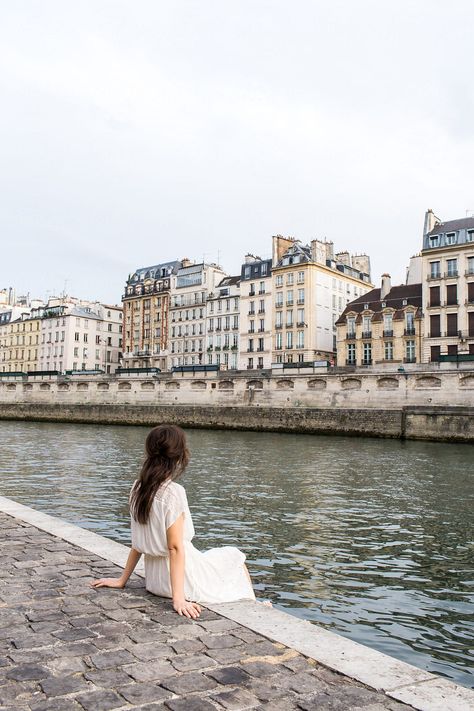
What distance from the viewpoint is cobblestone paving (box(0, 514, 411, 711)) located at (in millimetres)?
3580

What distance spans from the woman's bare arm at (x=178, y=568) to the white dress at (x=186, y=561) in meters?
0.07

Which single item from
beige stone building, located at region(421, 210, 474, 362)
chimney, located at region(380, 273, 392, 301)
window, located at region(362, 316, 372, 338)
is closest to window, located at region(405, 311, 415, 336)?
beige stone building, located at region(421, 210, 474, 362)

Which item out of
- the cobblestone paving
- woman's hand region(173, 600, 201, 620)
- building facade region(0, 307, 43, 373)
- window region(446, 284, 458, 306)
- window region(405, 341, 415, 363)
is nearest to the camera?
the cobblestone paving

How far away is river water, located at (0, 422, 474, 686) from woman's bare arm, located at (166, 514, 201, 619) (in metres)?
1.96

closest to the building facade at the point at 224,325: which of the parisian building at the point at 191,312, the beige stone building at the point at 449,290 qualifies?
the parisian building at the point at 191,312

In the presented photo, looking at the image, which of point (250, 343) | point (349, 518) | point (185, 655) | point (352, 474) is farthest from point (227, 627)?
point (250, 343)

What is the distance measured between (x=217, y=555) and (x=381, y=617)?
7.65 ft

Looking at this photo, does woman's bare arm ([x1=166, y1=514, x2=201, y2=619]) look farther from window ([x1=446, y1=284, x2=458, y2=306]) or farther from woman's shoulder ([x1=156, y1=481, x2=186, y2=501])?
window ([x1=446, y1=284, x2=458, y2=306])

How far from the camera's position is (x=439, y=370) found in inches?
1598

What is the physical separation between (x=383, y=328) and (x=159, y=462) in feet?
183

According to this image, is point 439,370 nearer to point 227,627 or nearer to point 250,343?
point 250,343

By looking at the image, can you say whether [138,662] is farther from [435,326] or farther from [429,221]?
[429,221]

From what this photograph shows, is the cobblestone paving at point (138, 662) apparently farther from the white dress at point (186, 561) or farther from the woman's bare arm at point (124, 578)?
the white dress at point (186, 561)

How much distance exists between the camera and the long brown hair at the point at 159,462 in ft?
17.3
